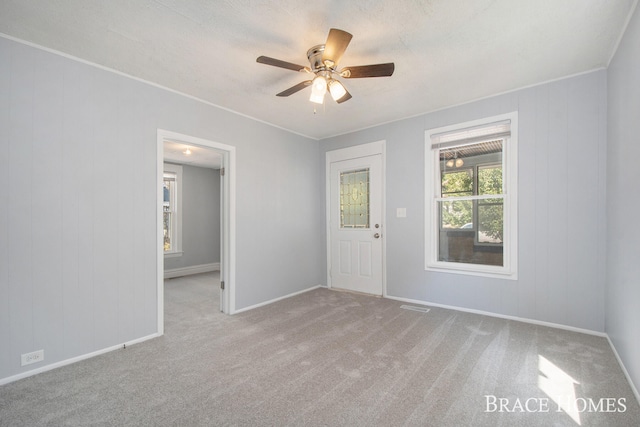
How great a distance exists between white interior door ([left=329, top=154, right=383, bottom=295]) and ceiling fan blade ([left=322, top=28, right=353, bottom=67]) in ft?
7.99

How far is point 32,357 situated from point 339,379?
93.9 inches

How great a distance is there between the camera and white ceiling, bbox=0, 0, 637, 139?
191 centimetres

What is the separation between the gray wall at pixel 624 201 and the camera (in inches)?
75.5

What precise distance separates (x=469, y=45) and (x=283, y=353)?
9.96 ft

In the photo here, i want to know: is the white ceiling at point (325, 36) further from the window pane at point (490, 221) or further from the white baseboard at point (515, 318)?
the white baseboard at point (515, 318)

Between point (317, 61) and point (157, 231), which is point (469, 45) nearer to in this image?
point (317, 61)

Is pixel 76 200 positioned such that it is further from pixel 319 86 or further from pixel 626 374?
pixel 626 374

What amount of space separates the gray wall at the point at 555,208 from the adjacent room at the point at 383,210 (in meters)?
0.02

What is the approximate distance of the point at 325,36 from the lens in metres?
2.19

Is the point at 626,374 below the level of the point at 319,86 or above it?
below

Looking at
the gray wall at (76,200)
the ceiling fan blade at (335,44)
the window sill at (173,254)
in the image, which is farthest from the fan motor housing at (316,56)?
the window sill at (173,254)

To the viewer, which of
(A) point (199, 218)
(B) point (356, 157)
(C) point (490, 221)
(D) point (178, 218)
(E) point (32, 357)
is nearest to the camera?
(E) point (32, 357)

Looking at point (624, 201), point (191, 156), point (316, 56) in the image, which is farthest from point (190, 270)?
point (624, 201)

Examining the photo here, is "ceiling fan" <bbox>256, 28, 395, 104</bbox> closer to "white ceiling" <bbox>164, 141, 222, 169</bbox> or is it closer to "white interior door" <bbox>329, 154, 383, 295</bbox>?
"white interior door" <bbox>329, 154, 383, 295</bbox>
